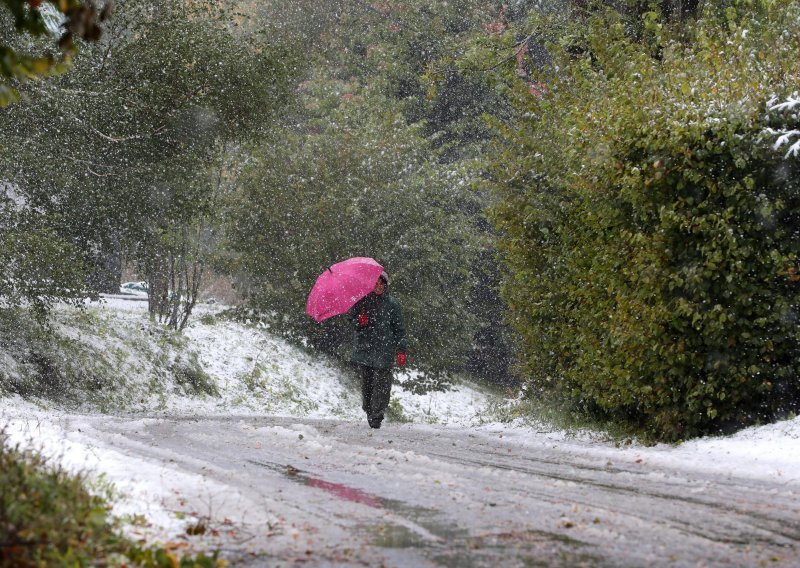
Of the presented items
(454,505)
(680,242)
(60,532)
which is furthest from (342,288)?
(60,532)

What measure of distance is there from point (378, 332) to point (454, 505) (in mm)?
7013

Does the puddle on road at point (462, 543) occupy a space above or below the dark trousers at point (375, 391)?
below

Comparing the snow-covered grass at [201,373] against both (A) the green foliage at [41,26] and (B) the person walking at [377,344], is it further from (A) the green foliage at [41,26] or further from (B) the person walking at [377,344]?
(A) the green foliage at [41,26]

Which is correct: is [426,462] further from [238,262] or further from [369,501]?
[238,262]

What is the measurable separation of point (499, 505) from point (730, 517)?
1.34 meters

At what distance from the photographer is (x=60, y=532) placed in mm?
4355

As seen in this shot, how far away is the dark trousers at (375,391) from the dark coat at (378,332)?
140 millimetres

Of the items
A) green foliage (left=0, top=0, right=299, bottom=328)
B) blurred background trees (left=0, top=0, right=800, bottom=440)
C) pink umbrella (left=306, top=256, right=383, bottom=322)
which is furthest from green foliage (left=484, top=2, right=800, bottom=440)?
green foliage (left=0, top=0, right=299, bottom=328)

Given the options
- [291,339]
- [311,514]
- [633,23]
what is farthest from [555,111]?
[291,339]

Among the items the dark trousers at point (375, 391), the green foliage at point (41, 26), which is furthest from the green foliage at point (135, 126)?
the green foliage at point (41, 26)

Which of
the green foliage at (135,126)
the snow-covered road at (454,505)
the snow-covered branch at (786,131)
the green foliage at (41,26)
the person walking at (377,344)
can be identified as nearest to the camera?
the green foliage at (41,26)

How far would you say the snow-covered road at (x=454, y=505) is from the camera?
479 cm

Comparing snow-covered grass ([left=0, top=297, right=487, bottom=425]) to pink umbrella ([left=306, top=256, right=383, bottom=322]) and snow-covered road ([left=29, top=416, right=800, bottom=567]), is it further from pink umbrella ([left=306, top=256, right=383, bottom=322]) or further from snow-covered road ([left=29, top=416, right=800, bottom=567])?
snow-covered road ([left=29, top=416, right=800, bottom=567])

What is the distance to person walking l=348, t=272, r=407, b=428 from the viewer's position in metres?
12.9
